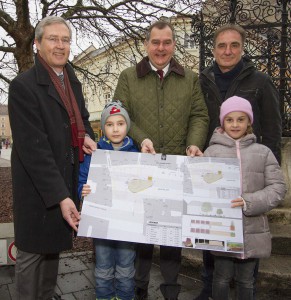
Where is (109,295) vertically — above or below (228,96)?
below

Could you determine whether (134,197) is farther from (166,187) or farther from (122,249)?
(122,249)

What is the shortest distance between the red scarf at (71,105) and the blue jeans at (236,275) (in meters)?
1.45

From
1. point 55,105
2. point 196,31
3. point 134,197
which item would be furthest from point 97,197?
point 196,31

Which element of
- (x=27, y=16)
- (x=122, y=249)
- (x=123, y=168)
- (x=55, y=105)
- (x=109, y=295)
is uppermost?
(x=27, y=16)

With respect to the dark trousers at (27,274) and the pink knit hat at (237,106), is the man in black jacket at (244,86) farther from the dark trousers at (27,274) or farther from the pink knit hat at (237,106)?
the dark trousers at (27,274)

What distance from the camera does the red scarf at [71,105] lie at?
2500 mm

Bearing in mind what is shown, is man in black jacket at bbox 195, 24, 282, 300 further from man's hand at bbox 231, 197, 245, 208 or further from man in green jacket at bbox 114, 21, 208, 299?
man's hand at bbox 231, 197, 245, 208

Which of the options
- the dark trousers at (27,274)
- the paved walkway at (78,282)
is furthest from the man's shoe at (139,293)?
the dark trousers at (27,274)

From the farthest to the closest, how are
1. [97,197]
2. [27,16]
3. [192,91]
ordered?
[27,16] → [192,91] → [97,197]

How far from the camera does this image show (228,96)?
292cm

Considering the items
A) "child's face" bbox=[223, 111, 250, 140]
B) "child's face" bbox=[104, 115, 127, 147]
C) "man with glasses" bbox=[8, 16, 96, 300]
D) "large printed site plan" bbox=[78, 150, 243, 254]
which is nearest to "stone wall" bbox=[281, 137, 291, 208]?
"child's face" bbox=[223, 111, 250, 140]

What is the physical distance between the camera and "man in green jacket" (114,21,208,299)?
2922 millimetres

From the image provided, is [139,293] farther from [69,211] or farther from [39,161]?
[39,161]

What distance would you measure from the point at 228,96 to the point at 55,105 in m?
1.44
